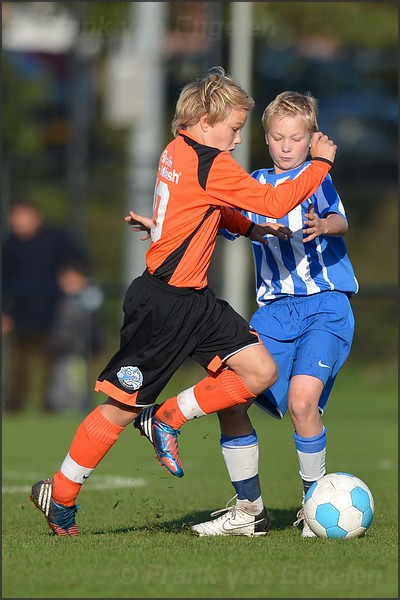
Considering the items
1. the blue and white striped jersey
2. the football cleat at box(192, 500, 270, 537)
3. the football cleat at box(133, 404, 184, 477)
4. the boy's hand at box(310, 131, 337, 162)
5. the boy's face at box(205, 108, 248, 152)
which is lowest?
the football cleat at box(192, 500, 270, 537)

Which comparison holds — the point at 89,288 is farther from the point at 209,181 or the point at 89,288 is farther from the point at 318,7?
the point at 209,181

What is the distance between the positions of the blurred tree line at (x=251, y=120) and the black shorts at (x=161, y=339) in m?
11.8

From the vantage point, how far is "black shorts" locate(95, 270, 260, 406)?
5.54m

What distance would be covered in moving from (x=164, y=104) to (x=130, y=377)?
14.9 meters

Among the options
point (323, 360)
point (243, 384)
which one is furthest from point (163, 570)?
point (323, 360)

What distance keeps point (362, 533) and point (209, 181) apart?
75.7 inches

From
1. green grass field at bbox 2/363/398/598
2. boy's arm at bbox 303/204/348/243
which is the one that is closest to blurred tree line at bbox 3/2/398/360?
green grass field at bbox 2/363/398/598

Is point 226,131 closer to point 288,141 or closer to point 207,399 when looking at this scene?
point 288,141

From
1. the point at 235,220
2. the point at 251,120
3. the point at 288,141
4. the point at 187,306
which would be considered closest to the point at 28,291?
the point at 251,120

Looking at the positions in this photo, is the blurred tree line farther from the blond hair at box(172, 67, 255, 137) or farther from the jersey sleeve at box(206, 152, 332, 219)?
the jersey sleeve at box(206, 152, 332, 219)

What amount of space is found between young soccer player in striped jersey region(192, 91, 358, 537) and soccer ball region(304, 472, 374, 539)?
0.14 meters

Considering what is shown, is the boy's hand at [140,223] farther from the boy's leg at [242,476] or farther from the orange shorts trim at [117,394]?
the boy's leg at [242,476]

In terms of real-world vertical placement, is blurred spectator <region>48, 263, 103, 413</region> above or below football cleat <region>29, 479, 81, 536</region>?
below

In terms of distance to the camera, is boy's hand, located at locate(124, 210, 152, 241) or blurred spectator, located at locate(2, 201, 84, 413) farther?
blurred spectator, located at locate(2, 201, 84, 413)
